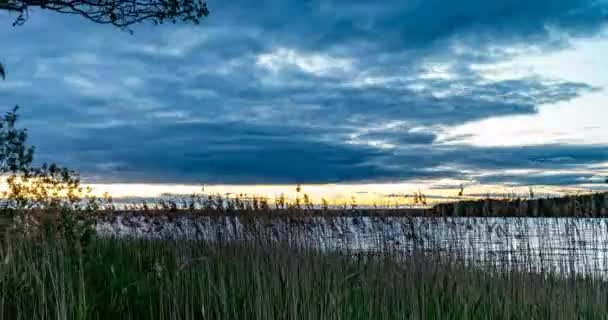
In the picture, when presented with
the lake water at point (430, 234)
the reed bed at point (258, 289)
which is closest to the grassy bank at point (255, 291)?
the reed bed at point (258, 289)

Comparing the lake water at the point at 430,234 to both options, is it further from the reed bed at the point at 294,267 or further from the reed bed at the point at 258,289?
the reed bed at the point at 258,289

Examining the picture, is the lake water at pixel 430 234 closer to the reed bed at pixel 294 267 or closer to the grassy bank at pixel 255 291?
the reed bed at pixel 294 267

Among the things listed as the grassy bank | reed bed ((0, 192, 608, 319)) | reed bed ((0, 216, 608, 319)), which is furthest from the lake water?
the grassy bank

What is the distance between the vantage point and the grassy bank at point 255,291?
4684 millimetres

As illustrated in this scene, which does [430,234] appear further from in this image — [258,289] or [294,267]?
[258,289]

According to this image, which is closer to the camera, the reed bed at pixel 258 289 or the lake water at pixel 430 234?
the reed bed at pixel 258 289

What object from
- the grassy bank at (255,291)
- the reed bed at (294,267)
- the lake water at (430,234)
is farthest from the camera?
the lake water at (430,234)

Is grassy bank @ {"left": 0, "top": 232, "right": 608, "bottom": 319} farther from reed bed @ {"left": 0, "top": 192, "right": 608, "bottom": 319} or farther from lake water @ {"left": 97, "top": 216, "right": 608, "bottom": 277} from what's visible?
lake water @ {"left": 97, "top": 216, "right": 608, "bottom": 277}

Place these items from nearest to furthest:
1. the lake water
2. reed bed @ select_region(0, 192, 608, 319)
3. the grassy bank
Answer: the grassy bank < reed bed @ select_region(0, 192, 608, 319) < the lake water

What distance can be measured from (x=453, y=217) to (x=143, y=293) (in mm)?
7881

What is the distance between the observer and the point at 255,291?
549 centimetres

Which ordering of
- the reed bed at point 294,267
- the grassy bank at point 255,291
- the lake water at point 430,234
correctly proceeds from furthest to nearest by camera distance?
the lake water at point 430,234 < the reed bed at point 294,267 < the grassy bank at point 255,291

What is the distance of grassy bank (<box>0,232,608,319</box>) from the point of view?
4684mm

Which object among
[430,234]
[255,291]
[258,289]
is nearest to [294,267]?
[255,291]
